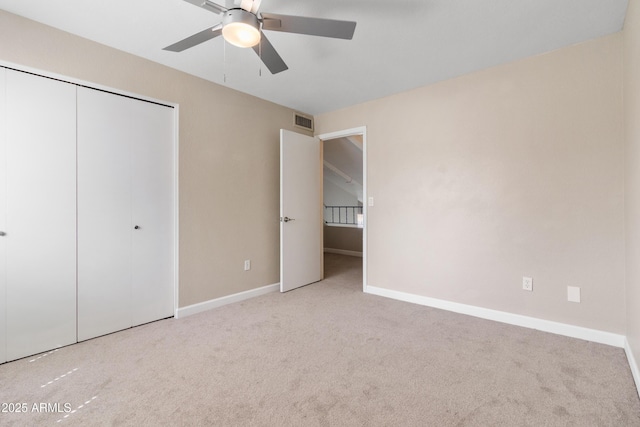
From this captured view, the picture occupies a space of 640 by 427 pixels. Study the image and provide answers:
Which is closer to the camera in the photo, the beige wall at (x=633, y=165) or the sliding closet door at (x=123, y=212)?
the beige wall at (x=633, y=165)

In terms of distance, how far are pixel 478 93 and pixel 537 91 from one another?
1.56 ft

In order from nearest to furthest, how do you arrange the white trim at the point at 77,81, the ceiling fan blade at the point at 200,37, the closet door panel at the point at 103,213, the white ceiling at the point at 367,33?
the ceiling fan blade at the point at 200,37
the white ceiling at the point at 367,33
the white trim at the point at 77,81
the closet door panel at the point at 103,213

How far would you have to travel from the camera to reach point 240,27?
1.48 meters

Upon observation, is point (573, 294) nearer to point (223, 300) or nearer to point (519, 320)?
point (519, 320)

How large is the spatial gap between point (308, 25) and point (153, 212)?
7.02ft

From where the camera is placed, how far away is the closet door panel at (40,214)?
2.03 metres

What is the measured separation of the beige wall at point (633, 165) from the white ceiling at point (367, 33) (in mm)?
246

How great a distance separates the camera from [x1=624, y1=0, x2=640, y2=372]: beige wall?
172 centimetres

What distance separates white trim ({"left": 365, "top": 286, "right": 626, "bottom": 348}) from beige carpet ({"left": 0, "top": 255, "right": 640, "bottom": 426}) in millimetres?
90

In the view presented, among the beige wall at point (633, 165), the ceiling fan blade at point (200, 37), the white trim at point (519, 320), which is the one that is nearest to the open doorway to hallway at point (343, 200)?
the white trim at point (519, 320)

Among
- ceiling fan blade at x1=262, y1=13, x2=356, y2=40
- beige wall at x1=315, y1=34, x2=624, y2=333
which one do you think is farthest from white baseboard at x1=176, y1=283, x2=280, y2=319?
ceiling fan blade at x1=262, y1=13, x2=356, y2=40

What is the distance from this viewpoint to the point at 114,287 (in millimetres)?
2484

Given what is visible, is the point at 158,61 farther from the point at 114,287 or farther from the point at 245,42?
the point at 114,287

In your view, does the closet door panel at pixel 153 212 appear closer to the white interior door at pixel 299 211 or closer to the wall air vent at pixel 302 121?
the white interior door at pixel 299 211
